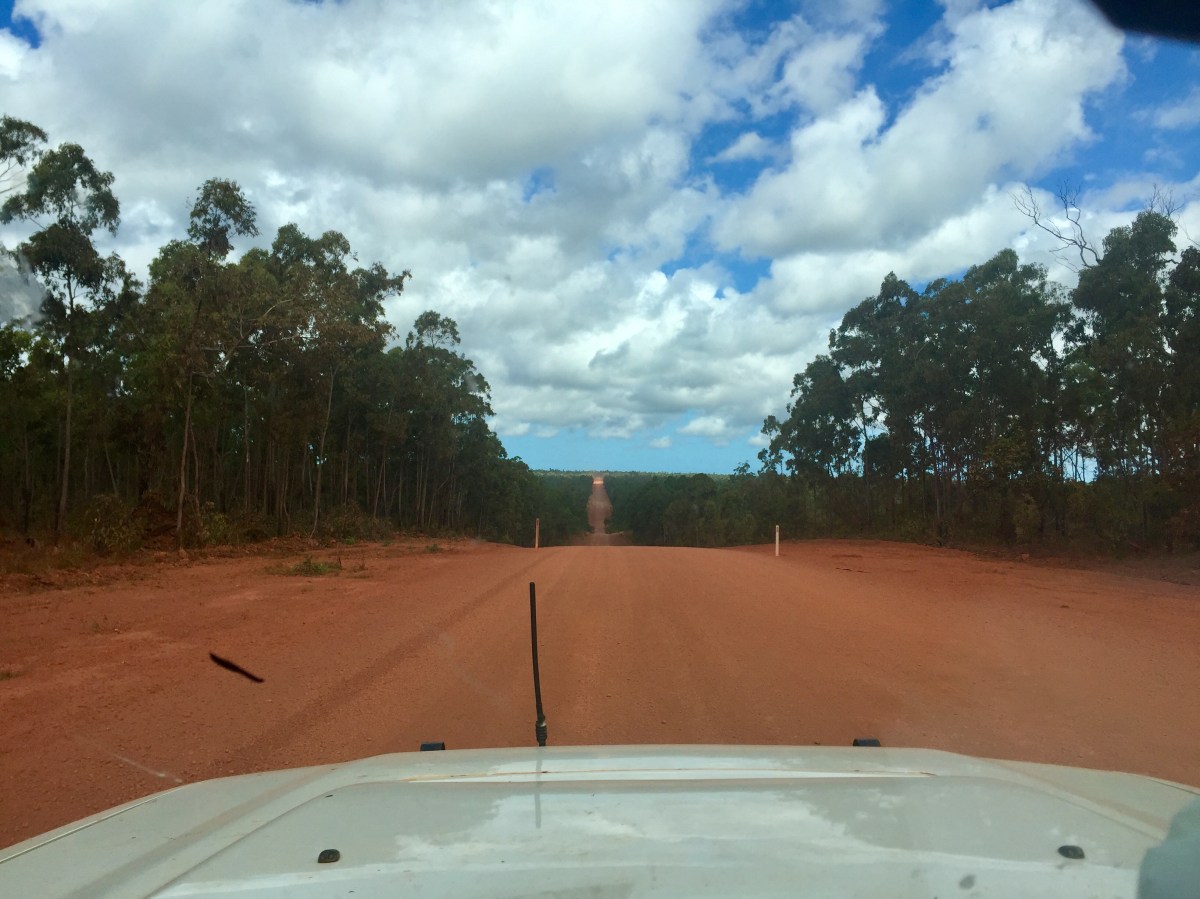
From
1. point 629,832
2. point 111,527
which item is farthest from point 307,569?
point 629,832

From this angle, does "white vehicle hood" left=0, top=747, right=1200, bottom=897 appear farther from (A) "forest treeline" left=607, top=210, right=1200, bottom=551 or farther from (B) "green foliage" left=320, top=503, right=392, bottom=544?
(B) "green foliage" left=320, top=503, right=392, bottom=544

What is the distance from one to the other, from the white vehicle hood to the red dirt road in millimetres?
2680

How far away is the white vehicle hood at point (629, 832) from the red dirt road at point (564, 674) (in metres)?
2.68

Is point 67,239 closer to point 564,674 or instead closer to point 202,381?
point 202,381

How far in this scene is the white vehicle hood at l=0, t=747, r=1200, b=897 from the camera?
212 centimetres

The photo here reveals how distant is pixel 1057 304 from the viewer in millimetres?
26297

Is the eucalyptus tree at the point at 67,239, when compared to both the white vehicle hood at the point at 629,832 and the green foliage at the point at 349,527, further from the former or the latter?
the white vehicle hood at the point at 629,832

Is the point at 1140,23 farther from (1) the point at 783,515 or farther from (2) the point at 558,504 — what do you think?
(2) the point at 558,504

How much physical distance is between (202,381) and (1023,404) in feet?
82.3

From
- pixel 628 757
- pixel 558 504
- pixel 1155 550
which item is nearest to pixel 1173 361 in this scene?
pixel 1155 550

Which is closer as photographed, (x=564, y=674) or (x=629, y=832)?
(x=629, y=832)

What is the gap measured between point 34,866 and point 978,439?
1172 inches

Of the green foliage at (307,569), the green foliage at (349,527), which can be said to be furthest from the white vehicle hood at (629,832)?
the green foliage at (349,527)

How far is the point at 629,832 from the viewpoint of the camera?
2.46 m
